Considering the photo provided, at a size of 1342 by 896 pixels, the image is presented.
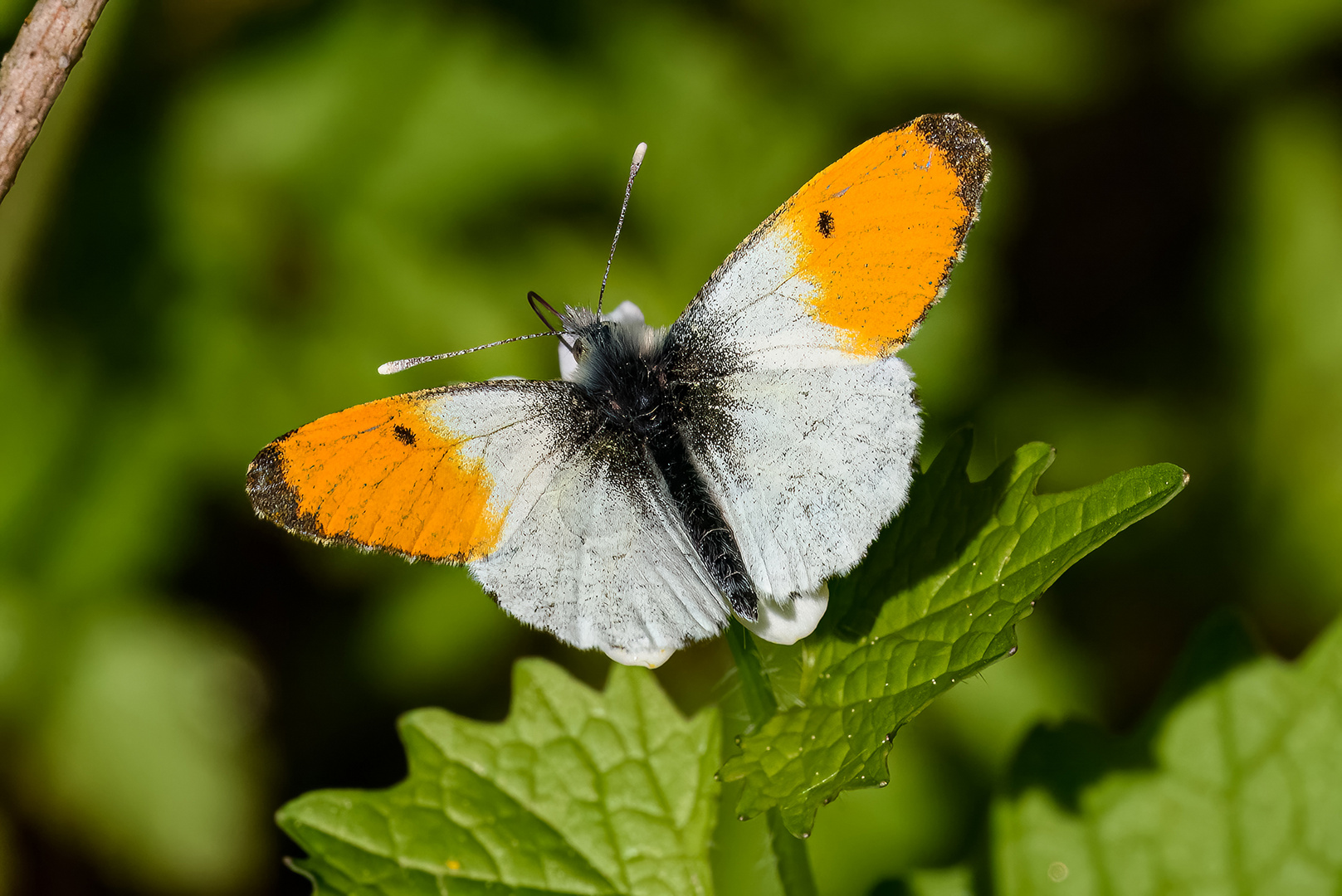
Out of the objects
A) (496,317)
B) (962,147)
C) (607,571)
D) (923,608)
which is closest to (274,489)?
(607,571)

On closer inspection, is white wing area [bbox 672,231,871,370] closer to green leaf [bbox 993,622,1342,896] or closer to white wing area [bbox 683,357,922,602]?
white wing area [bbox 683,357,922,602]

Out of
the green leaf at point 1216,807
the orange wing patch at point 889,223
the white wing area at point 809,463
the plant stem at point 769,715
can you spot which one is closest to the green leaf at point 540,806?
the plant stem at point 769,715

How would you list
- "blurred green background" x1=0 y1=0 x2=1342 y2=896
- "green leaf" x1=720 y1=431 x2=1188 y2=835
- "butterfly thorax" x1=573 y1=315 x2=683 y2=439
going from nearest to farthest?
"green leaf" x1=720 y1=431 x2=1188 y2=835
"butterfly thorax" x1=573 y1=315 x2=683 y2=439
"blurred green background" x1=0 y1=0 x2=1342 y2=896

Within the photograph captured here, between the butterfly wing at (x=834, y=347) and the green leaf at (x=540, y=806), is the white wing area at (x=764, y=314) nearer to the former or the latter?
the butterfly wing at (x=834, y=347)

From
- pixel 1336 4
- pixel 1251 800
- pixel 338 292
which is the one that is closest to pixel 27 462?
pixel 338 292

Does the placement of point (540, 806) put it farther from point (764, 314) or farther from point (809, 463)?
point (764, 314)

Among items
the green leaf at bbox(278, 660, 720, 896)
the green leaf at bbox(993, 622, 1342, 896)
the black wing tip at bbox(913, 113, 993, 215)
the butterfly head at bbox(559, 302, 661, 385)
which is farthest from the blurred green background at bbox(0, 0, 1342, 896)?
the black wing tip at bbox(913, 113, 993, 215)

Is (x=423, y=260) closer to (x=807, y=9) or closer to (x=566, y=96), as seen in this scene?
(x=566, y=96)
